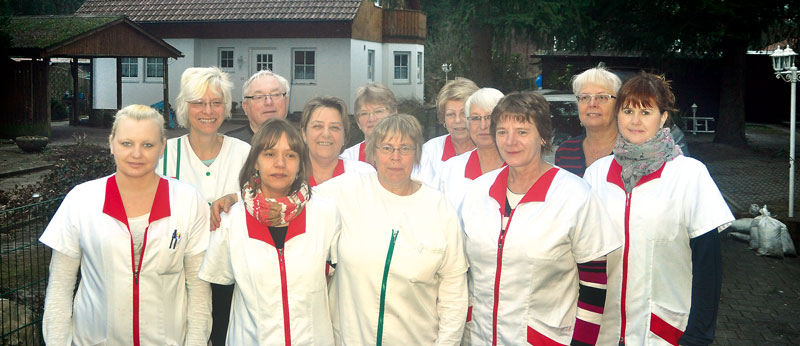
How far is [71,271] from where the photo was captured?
133 inches

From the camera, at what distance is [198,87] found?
4.46 metres

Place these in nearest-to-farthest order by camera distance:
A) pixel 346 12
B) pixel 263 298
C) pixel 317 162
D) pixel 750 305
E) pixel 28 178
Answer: pixel 263 298
pixel 317 162
pixel 750 305
pixel 28 178
pixel 346 12

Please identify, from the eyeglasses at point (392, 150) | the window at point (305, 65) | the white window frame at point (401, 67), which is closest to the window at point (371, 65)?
the white window frame at point (401, 67)

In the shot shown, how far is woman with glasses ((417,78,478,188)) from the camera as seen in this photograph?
5289 mm

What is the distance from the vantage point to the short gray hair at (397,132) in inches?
144

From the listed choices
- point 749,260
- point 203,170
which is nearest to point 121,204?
point 203,170

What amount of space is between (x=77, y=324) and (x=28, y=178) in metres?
12.2

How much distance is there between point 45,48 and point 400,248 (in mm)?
20133

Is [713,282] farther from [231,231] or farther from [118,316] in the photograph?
[118,316]

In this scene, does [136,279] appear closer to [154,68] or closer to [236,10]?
[236,10]

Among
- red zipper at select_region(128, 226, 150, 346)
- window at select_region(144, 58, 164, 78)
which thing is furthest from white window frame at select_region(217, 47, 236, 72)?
red zipper at select_region(128, 226, 150, 346)

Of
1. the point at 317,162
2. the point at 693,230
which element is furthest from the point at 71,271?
the point at 693,230

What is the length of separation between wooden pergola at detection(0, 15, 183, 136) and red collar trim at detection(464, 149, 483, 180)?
62.8 feet

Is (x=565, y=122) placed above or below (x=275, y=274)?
above
